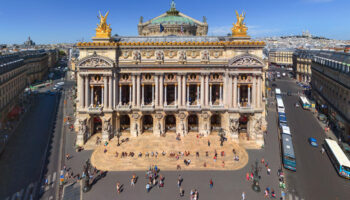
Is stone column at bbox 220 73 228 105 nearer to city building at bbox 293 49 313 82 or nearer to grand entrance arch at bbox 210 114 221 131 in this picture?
grand entrance arch at bbox 210 114 221 131

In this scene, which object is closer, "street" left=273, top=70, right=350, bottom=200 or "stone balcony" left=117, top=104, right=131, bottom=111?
"street" left=273, top=70, right=350, bottom=200

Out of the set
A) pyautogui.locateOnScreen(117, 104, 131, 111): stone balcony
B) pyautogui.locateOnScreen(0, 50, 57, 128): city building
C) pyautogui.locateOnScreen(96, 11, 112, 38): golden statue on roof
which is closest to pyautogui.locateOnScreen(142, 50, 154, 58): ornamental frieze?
pyautogui.locateOnScreen(96, 11, 112, 38): golden statue on roof

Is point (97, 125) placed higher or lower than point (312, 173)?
higher

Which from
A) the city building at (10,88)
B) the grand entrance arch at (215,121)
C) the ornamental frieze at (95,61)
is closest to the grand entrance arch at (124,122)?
the ornamental frieze at (95,61)

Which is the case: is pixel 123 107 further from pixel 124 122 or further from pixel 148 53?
pixel 148 53

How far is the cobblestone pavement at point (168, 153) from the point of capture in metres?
47.6

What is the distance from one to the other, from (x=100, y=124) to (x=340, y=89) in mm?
68947

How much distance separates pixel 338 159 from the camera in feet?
150

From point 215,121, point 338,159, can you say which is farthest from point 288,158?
point 215,121

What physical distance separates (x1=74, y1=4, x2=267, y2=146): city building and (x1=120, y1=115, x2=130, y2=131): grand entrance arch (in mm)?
1839

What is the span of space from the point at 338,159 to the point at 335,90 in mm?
33721

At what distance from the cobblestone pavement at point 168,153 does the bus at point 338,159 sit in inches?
676

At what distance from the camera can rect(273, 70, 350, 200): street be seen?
131 feet

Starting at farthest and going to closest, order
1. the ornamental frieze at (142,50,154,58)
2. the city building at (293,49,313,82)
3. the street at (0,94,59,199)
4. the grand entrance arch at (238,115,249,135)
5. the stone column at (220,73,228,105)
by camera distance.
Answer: the city building at (293,49,313,82) < the grand entrance arch at (238,115,249,135) < the stone column at (220,73,228,105) < the ornamental frieze at (142,50,154,58) < the street at (0,94,59,199)
